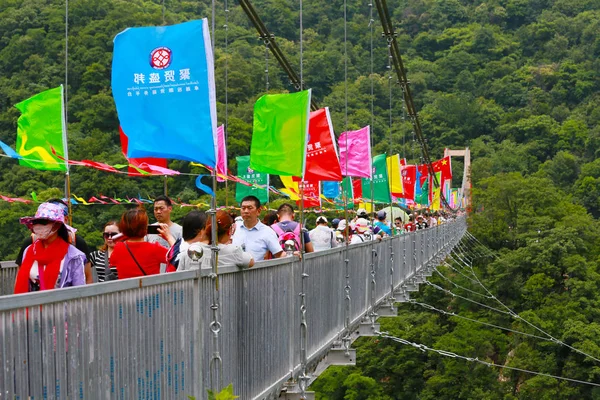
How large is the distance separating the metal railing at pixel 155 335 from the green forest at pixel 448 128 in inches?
214

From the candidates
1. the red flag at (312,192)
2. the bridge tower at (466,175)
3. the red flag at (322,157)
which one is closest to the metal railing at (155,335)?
the red flag at (322,157)

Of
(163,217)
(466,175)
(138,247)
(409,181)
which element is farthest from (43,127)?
(466,175)

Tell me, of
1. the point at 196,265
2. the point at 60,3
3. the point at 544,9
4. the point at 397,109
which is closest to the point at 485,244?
the point at 397,109

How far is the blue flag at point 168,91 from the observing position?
452cm

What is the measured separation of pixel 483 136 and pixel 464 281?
52.2 meters

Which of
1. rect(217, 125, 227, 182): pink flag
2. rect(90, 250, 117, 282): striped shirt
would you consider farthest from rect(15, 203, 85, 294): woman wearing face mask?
rect(217, 125, 227, 182): pink flag

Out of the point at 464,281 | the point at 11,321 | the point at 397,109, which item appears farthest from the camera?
the point at 397,109

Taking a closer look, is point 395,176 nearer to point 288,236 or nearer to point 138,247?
point 288,236

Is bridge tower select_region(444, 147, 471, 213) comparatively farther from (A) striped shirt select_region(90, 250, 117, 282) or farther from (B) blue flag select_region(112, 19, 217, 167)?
(B) blue flag select_region(112, 19, 217, 167)

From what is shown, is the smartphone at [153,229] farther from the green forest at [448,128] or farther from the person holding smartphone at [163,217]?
the green forest at [448,128]

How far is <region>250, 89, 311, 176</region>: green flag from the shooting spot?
327 inches

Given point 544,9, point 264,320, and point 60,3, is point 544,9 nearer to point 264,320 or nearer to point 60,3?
point 60,3

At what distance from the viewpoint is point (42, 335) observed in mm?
3070

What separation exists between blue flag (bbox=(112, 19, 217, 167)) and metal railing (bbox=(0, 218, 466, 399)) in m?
0.57
